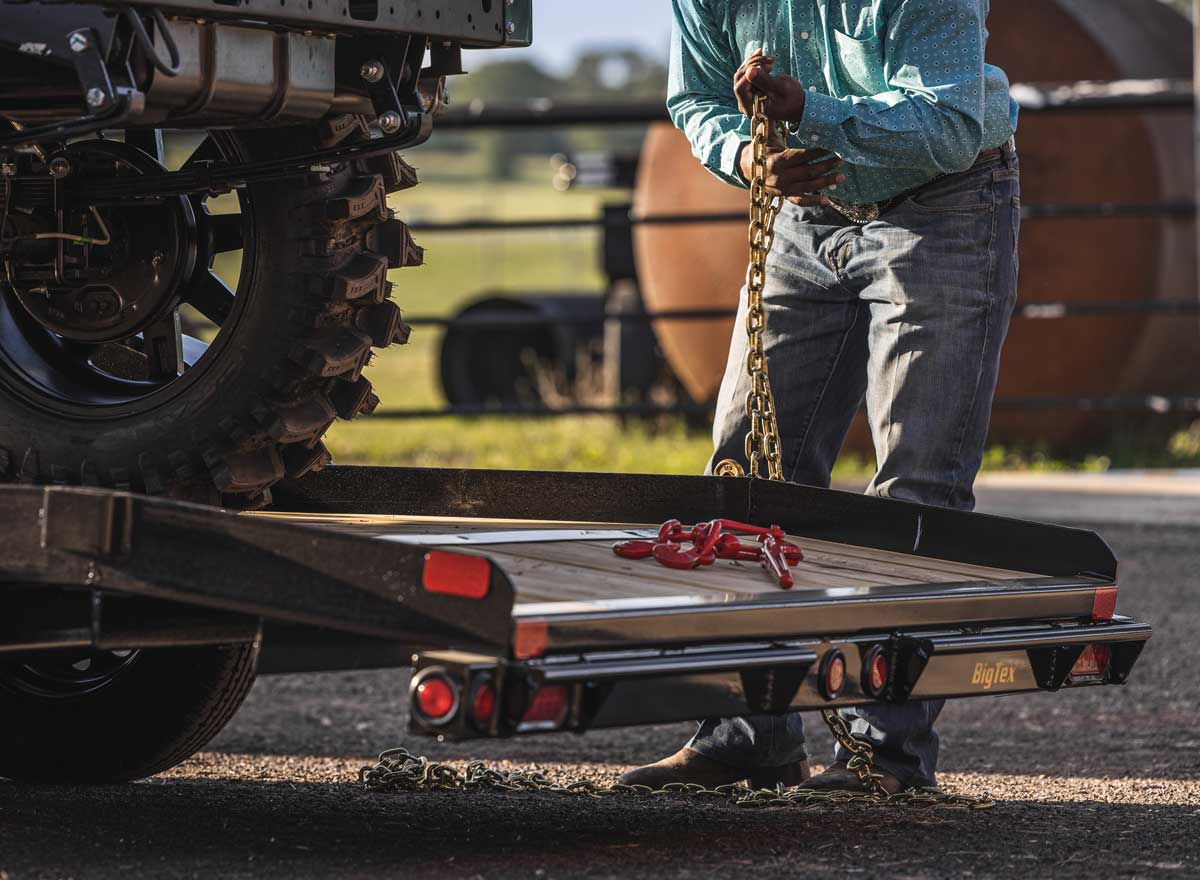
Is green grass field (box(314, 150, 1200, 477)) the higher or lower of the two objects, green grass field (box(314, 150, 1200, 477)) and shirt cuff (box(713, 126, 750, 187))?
the lower

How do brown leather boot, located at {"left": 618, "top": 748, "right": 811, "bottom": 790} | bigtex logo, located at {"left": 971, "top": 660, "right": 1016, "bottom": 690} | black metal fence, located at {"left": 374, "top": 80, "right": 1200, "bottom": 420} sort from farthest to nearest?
1. black metal fence, located at {"left": 374, "top": 80, "right": 1200, "bottom": 420}
2. brown leather boot, located at {"left": 618, "top": 748, "right": 811, "bottom": 790}
3. bigtex logo, located at {"left": 971, "top": 660, "right": 1016, "bottom": 690}

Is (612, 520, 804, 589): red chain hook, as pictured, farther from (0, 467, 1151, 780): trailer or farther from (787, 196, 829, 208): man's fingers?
(787, 196, 829, 208): man's fingers

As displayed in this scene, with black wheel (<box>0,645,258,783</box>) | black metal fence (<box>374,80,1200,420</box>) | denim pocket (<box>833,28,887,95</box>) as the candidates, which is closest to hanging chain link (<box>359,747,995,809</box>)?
black wheel (<box>0,645,258,783</box>)

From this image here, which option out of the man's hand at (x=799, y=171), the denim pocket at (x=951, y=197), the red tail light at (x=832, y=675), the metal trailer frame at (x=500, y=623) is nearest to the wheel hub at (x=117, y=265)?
the metal trailer frame at (x=500, y=623)

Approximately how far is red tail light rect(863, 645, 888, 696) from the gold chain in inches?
30.5

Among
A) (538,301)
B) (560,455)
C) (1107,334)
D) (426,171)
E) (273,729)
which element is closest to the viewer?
(273,729)

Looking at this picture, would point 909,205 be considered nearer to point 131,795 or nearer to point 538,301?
point 131,795

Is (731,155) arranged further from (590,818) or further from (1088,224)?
(1088,224)

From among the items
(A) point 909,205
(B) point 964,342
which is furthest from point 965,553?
(A) point 909,205

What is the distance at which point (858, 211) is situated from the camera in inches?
171

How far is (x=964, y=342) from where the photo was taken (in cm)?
423

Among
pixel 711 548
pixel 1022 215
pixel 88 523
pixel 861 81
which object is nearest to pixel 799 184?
pixel 861 81

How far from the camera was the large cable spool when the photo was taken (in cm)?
960

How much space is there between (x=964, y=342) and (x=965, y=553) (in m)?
0.46
